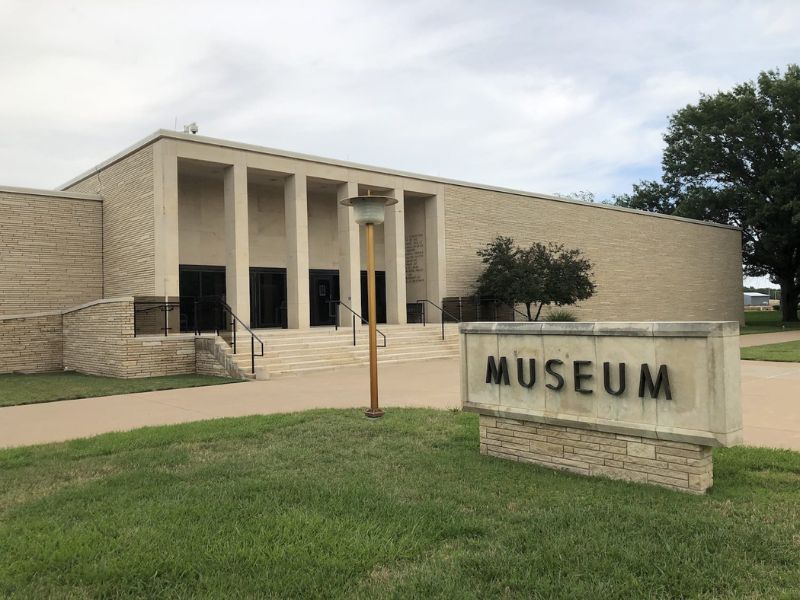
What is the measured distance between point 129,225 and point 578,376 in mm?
16470

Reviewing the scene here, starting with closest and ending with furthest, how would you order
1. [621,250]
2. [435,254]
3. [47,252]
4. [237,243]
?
[237,243]
[47,252]
[435,254]
[621,250]

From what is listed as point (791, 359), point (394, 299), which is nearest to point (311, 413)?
point (791, 359)

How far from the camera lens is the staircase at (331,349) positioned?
15.5 metres

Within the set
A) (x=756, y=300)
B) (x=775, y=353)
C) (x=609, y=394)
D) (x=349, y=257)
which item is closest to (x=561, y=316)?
(x=775, y=353)

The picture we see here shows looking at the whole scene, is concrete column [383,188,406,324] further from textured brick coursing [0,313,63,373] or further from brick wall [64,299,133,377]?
textured brick coursing [0,313,63,373]

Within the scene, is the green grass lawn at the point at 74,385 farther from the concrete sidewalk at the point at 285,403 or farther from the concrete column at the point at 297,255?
the concrete column at the point at 297,255

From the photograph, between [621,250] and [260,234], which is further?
[621,250]

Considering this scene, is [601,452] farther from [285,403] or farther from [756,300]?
[756,300]

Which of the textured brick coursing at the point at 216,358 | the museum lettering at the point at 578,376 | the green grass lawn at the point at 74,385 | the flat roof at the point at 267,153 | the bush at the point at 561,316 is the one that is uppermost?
the flat roof at the point at 267,153

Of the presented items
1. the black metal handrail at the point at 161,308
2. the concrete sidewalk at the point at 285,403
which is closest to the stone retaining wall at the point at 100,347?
the black metal handrail at the point at 161,308

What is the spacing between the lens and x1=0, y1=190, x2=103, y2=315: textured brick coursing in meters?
18.5

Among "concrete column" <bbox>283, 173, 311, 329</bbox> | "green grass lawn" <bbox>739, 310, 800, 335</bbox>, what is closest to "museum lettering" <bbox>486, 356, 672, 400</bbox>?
"concrete column" <bbox>283, 173, 311, 329</bbox>

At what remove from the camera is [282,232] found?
23484 mm

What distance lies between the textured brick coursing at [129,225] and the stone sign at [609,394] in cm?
1368
